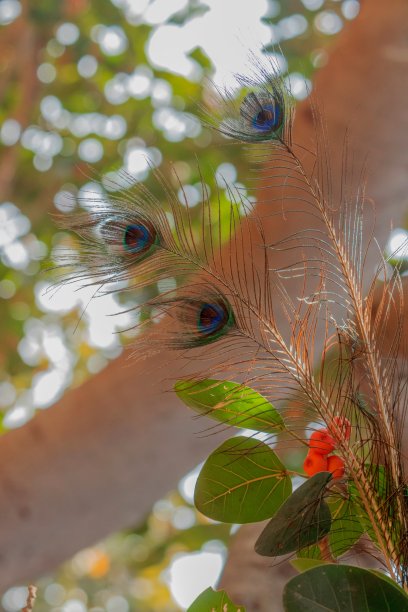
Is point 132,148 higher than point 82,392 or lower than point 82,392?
higher

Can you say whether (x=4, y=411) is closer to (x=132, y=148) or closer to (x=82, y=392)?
(x=132, y=148)

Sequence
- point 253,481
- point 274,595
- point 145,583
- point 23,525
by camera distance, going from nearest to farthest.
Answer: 1. point 253,481
2. point 274,595
3. point 23,525
4. point 145,583

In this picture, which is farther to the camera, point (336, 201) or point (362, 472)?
point (336, 201)

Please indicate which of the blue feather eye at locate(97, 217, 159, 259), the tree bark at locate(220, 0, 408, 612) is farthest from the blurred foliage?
the blue feather eye at locate(97, 217, 159, 259)

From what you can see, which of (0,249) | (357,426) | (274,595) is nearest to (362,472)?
(357,426)

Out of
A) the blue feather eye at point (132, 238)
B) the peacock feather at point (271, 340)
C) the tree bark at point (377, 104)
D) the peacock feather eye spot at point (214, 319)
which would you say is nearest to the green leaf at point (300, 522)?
the peacock feather at point (271, 340)

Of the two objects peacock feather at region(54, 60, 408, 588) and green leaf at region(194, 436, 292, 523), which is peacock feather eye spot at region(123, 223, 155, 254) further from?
green leaf at region(194, 436, 292, 523)

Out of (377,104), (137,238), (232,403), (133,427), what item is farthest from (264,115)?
(133,427)
